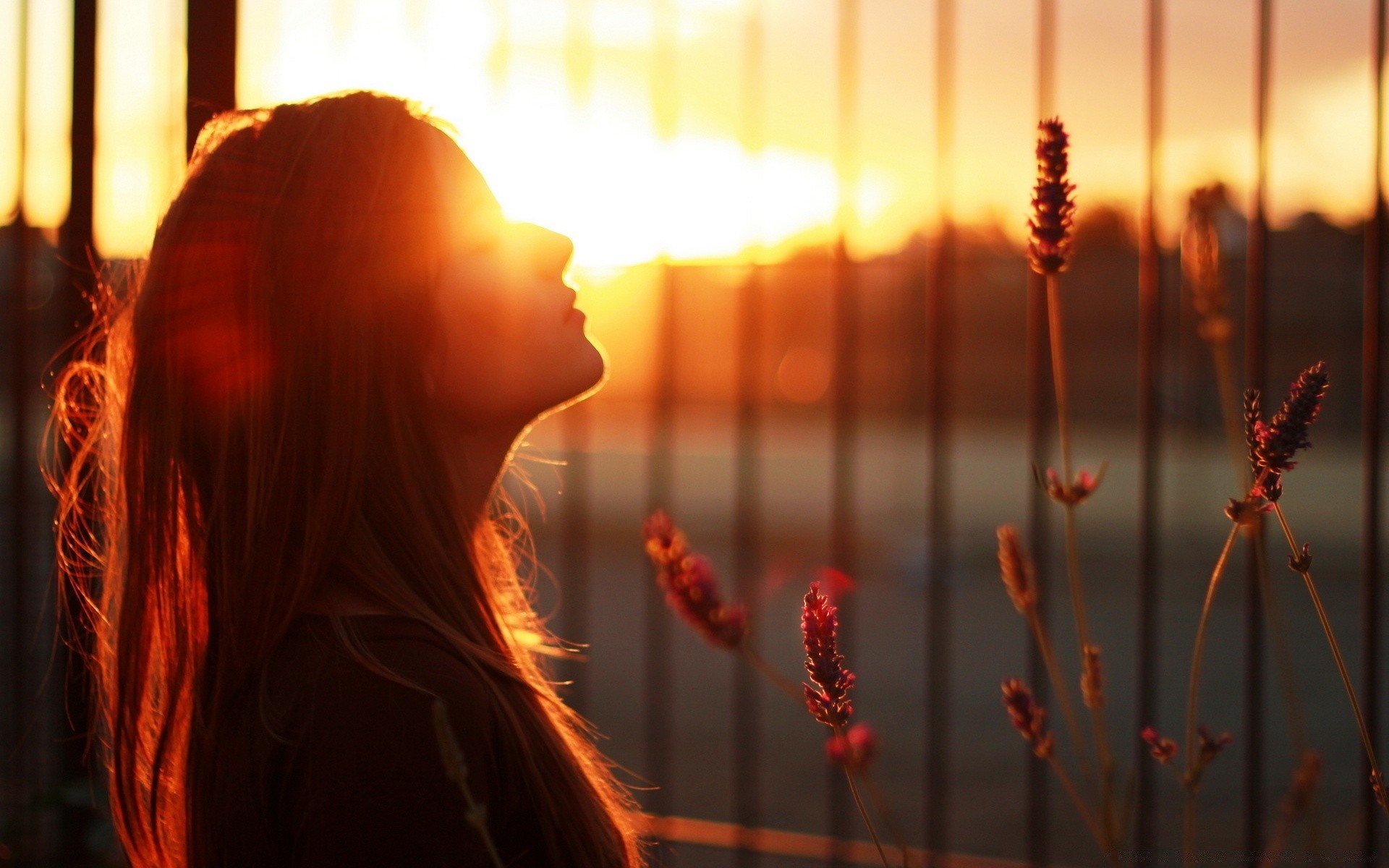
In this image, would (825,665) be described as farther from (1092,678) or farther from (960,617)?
(960,617)

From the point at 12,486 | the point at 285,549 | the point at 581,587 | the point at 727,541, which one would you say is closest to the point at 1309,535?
the point at 727,541

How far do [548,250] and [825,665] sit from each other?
60cm

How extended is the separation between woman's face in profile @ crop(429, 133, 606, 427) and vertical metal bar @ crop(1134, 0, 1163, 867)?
3.69 feet

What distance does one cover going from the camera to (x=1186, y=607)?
9.46 meters

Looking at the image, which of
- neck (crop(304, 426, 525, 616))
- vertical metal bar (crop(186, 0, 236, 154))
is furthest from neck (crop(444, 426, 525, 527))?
vertical metal bar (crop(186, 0, 236, 154))

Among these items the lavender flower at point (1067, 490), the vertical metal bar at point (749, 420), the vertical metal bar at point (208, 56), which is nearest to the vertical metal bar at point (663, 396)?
the vertical metal bar at point (749, 420)

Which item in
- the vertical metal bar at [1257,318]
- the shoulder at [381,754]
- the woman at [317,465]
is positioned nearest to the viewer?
the shoulder at [381,754]

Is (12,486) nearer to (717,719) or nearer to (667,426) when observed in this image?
(667,426)

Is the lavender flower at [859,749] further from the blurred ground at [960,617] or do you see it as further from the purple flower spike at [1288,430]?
the purple flower spike at [1288,430]

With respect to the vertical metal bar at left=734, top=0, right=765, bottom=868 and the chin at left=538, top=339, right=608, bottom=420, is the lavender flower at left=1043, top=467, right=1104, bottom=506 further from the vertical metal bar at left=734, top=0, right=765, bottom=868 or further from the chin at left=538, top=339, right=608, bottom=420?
the vertical metal bar at left=734, top=0, right=765, bottom=868

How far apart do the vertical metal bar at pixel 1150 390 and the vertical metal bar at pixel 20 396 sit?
2.21 m

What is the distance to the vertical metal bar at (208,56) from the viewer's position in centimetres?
234

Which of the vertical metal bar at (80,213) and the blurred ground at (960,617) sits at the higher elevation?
the vertical metal bar at (80,213)

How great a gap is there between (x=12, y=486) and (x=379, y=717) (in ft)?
7.28
